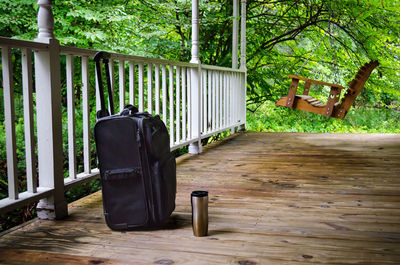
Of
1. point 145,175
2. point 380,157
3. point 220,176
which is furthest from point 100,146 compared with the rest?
point 380,157

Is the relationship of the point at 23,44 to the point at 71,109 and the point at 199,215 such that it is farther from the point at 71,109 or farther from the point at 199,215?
the point at 199,215

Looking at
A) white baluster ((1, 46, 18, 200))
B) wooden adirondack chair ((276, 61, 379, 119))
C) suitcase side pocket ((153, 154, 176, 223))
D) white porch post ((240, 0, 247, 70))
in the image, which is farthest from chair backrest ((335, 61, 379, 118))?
white baluster ((1, 46, 18, 200))

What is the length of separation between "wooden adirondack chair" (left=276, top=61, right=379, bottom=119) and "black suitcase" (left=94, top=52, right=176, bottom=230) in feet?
12.8

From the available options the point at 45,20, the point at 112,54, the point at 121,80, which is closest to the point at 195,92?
the point at 121,80

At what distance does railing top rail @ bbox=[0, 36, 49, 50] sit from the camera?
5.54 feet

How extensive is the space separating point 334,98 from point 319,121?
452cm

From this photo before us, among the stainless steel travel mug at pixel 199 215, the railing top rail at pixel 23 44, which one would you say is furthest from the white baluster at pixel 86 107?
the stainless steel travel mug at pixel 199 215

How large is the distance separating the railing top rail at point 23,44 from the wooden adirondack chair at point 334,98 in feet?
13.2

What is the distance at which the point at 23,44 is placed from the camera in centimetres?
180

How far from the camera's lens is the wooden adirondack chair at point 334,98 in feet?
17.5

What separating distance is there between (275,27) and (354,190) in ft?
16.4

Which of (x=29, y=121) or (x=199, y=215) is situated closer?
(x=199, y=215)

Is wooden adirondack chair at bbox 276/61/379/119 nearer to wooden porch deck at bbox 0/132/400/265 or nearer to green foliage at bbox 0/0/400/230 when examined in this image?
green foliage at bbox 0/0/400/230

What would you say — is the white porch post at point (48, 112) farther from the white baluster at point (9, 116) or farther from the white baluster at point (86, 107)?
the white baluster at point (86, 107)
